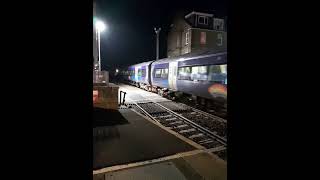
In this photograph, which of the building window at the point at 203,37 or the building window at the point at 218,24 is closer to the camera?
the building window at the point at 203,37

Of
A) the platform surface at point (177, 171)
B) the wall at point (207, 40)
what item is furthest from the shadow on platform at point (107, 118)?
the wall at point (207, 40)

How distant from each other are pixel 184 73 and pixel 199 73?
1782 millimetres

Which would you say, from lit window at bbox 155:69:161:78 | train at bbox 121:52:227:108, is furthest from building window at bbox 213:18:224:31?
lit window at bbox 155:69:161:78

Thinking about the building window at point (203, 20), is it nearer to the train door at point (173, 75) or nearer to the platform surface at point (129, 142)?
the train door at point (173, 75)

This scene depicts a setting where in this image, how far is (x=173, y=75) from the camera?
13289 mm

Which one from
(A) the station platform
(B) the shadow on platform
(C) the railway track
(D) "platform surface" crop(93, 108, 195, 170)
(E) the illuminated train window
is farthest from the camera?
(E) the illuminated train window

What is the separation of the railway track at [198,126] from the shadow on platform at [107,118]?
1436 mm

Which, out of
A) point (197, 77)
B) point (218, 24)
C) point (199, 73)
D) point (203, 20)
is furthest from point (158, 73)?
point (218, 24)

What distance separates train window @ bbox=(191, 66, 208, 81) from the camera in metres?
9.54

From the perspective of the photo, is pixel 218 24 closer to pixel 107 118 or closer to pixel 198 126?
pixel 198 126

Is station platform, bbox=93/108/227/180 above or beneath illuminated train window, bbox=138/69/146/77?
beneath

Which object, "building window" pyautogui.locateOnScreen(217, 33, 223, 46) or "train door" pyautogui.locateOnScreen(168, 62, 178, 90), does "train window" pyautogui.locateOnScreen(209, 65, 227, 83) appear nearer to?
"train door" pyautogui.locateOnScreen(168, 62, 178, 90)

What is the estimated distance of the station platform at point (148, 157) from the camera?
12.5 ft

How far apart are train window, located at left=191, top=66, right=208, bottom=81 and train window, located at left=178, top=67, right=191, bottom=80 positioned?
0.45 m
